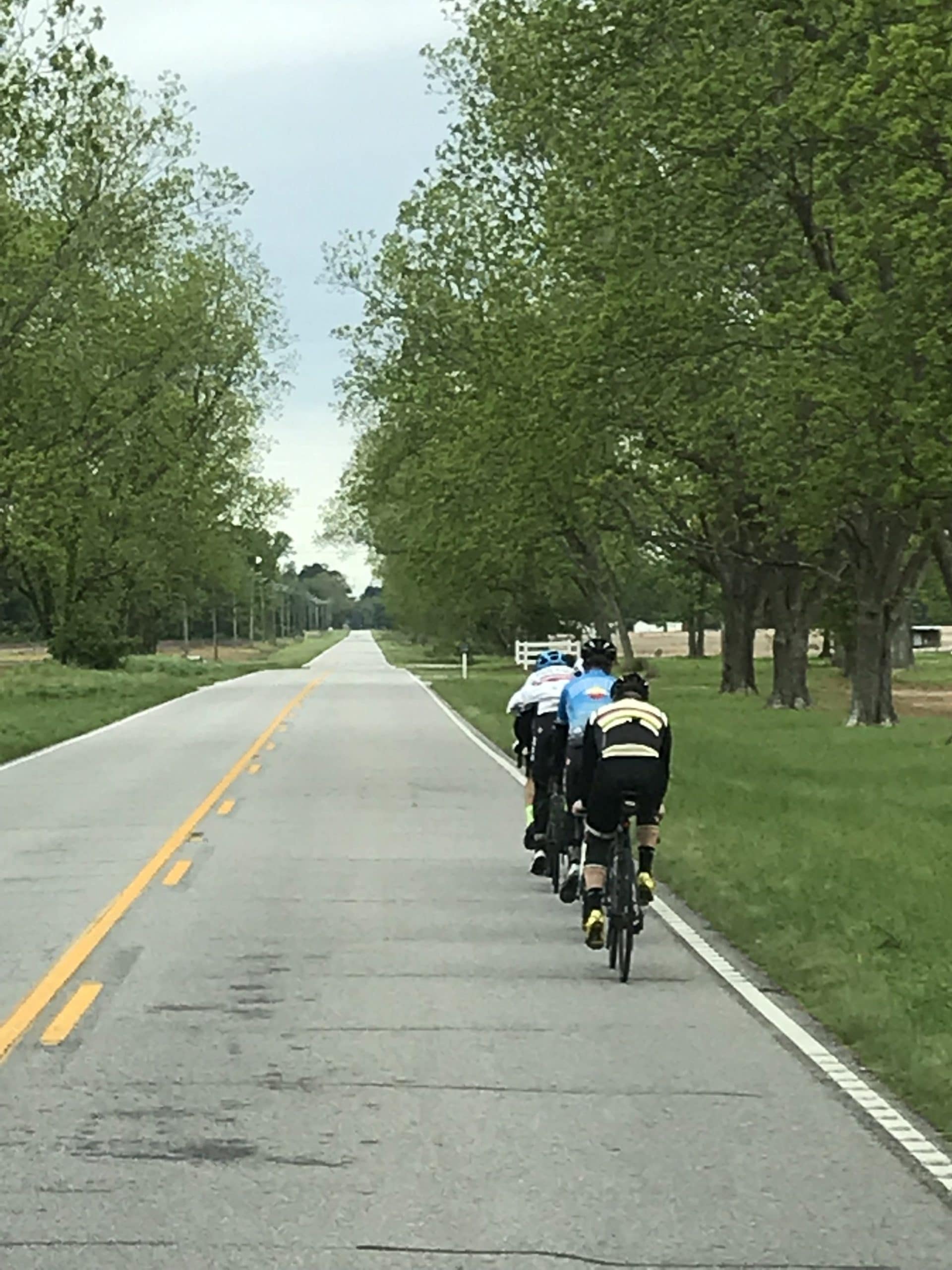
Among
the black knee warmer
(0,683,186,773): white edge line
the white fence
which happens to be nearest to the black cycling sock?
the black knee warmer

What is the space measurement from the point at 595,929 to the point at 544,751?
13.3 ft

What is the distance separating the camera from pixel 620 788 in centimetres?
1185

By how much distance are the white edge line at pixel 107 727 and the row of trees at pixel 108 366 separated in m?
4.25

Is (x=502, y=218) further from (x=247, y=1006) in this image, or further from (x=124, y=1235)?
(x=124, y=1235)

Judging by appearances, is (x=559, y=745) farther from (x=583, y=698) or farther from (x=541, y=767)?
(x=583, y=698)

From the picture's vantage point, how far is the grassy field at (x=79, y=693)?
120 ft

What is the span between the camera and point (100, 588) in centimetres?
7900

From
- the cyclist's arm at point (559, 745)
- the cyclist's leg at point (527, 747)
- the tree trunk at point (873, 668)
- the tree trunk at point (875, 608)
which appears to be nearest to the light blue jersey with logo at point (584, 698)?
the cyclist's arm at point (559, 745)

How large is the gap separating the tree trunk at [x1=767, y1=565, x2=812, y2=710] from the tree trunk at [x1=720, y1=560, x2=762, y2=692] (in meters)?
2.61

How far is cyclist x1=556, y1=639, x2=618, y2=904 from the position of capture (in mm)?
13508

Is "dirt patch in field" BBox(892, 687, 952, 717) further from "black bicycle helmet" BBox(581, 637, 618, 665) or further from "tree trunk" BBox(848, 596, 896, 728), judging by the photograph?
"black bicycle helmet" BBox(581, 637, 618, 665)

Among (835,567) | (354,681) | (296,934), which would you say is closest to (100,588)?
(354,681)

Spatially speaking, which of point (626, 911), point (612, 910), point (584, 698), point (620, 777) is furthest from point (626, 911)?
point (584, 698)

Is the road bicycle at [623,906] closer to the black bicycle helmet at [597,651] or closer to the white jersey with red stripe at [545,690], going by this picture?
the black bicycle helmet at [597,651]
